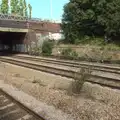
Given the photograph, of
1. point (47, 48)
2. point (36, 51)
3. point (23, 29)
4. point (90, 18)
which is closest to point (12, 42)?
point (23, 29)

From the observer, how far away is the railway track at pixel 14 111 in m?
9.94

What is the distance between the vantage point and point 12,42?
60156mm

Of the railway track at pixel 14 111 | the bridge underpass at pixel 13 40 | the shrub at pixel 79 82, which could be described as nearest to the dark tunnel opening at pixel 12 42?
the bridge underpass at pixel 13 40

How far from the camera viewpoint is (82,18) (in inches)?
1870

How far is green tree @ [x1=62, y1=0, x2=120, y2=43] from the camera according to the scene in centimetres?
4178

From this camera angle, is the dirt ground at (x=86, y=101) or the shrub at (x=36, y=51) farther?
the shrub at (x=36, y=51)

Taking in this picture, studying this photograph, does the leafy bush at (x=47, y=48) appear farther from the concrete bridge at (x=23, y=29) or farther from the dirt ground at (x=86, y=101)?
the dirt ground at (x=86, y=101)

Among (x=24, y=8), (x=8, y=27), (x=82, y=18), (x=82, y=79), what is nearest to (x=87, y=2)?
(x=82, y=18)

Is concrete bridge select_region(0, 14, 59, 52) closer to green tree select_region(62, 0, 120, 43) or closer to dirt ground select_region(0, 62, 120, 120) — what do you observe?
green tree select_region(62, 0, 120, 43)

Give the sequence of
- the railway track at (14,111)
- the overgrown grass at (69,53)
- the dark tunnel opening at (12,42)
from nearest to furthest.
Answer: the railway track at (14,111), the overgrown grass at (69,53), the dark tunnel opening at (12,42)

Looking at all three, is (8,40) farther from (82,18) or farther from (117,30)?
(117,30)

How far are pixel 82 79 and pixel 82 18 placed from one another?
33569mm

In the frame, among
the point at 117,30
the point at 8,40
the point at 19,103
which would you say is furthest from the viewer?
the point at 8,40

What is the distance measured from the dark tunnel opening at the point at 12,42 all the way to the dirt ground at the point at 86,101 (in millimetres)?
38187
